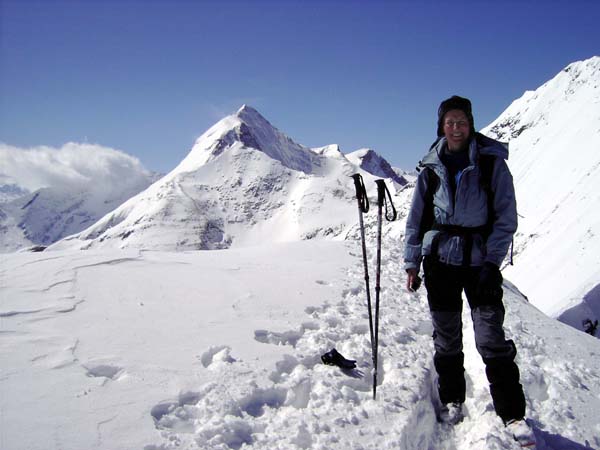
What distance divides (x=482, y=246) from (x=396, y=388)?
7.11 feet

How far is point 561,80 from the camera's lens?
118812 millimetres

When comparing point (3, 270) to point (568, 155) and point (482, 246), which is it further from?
point (568, 155)

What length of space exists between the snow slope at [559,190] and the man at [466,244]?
45 centimetres

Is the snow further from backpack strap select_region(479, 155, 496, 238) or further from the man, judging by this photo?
backpack strap select_region(479, 155, 496, 238)

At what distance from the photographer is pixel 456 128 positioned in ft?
14.5

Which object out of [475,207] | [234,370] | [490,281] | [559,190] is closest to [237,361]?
[234,370]

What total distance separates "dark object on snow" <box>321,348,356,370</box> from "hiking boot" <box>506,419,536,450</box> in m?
2.04

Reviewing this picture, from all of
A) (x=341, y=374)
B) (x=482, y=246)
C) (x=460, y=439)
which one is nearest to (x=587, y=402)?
(x=460, y=439)

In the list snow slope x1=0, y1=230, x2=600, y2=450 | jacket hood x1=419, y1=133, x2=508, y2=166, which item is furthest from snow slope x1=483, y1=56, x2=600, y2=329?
snow slope x1=0, y1=230, x2=600, y2=450

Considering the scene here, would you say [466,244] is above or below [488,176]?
below

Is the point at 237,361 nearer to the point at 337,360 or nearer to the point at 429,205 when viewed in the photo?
the point at 337,360

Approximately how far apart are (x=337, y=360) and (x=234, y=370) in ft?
4.74

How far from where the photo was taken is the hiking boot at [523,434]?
158 inches

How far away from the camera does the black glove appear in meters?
4.20
